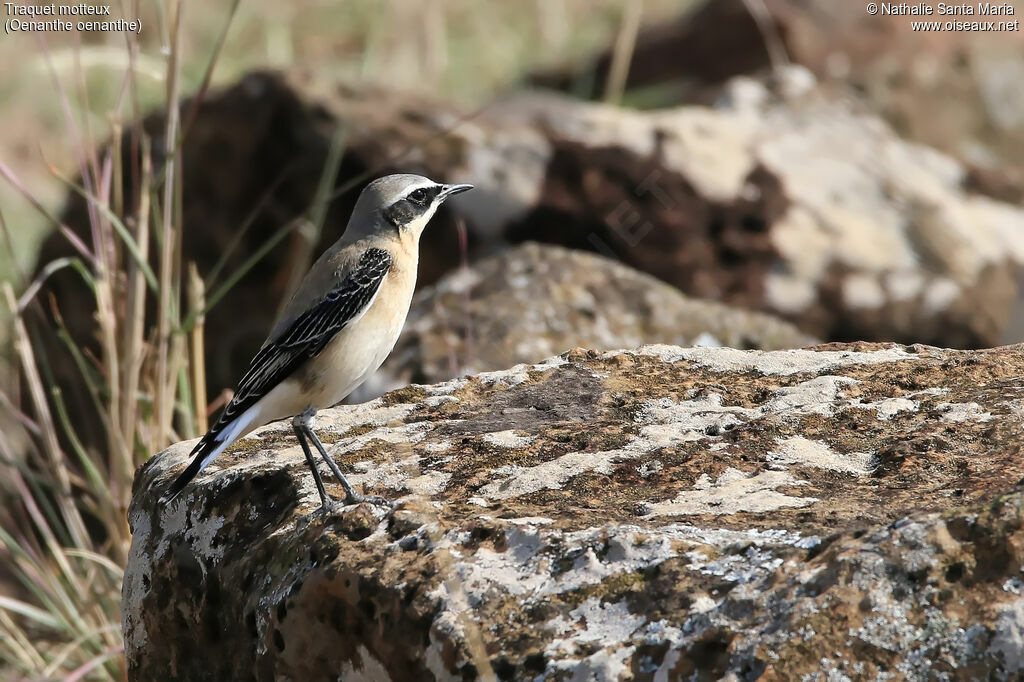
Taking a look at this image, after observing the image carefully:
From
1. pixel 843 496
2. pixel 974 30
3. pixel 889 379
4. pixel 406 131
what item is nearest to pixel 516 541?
pixel 843 496

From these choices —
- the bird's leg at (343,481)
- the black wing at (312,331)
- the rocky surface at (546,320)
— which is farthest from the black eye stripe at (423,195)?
the bird's leg at (343,481)

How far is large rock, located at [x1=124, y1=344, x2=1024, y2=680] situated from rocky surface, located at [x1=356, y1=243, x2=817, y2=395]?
5.27ft

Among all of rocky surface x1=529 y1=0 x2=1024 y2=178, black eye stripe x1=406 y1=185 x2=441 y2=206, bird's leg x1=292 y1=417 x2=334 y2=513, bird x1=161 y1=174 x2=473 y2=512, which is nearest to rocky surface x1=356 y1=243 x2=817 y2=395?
black eye stripe x1=406 y1=185 x2=441 y2=206

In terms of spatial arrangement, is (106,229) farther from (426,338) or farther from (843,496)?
(843,496)

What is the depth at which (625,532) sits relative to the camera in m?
2.89

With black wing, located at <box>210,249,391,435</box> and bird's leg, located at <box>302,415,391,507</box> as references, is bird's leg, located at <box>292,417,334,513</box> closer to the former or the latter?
bird's leg, located at <box>302,415,391,507</box>

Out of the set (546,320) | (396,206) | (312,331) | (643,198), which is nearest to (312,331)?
(312,331)

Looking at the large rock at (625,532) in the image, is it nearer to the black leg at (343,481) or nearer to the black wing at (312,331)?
the black leg at (343,481)

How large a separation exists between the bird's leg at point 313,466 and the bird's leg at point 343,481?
2cm

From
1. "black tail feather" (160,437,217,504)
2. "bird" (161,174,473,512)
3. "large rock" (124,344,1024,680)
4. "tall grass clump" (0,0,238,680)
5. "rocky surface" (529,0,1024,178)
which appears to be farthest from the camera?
"rocky surface" (529,0,1024,178)

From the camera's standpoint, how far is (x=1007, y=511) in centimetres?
263

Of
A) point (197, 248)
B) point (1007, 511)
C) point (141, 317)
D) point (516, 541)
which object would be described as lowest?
point (197, 248)

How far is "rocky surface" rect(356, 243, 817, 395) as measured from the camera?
6066 mm

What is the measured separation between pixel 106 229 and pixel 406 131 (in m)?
2.80
